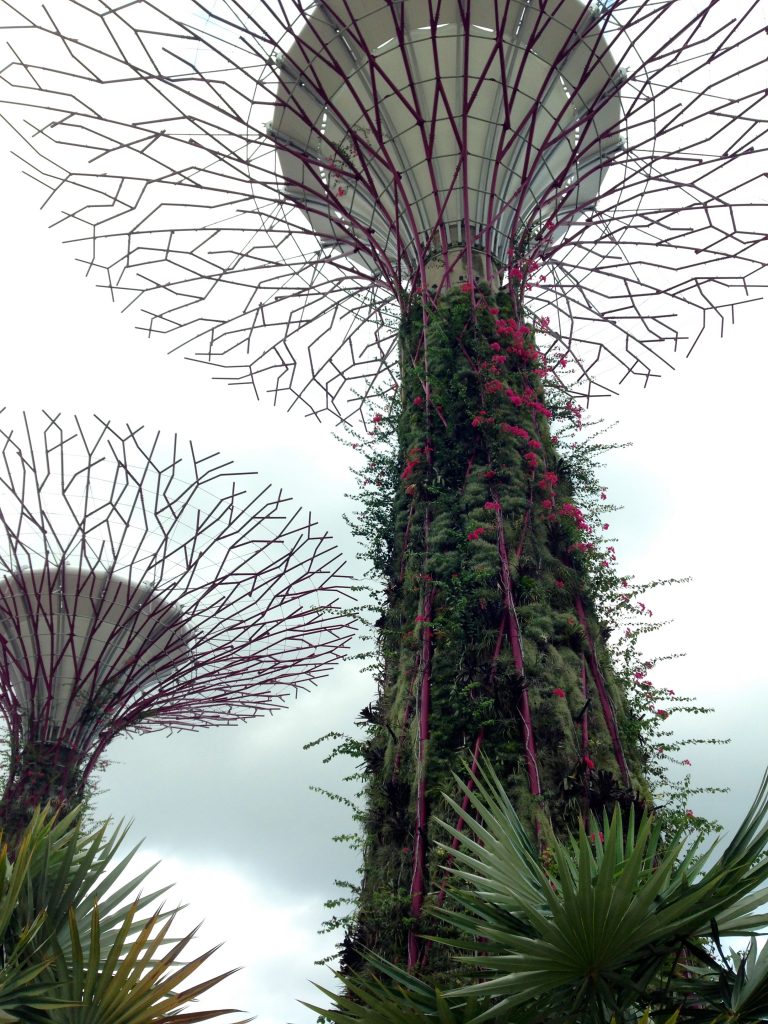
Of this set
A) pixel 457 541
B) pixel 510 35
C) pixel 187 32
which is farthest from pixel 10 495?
pixel 510 35

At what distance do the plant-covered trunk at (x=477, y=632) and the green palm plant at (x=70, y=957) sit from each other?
1.74m

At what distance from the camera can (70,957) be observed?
582 cm

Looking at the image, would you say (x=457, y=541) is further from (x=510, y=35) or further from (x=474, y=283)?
(x=510, y=35)

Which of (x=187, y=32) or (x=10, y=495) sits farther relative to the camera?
(x=10, y=495)

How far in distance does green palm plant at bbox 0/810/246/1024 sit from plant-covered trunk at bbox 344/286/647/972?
5.71ft

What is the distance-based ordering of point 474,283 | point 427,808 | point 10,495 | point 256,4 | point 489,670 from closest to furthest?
Result: 1. point 427,808
2. point 489,670
3. point 256,4
4. point 474,283
5. point 10,495

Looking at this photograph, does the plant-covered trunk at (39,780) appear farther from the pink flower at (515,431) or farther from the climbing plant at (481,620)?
the pink flower at (515,431)

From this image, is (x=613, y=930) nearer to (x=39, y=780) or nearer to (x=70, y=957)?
(x=70, y=957)

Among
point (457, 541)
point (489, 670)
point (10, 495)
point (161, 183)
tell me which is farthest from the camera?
point (10, 495)

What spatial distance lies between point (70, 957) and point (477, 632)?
4.00m

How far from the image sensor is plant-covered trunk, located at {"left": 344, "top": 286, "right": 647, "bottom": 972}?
22.2ft

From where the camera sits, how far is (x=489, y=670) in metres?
7.53

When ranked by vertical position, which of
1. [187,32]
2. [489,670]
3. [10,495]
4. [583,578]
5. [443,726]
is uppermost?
[187,32]

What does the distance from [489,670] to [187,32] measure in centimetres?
784
